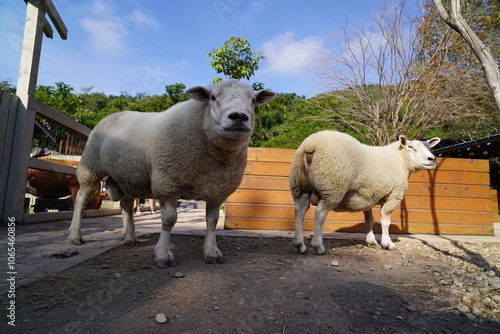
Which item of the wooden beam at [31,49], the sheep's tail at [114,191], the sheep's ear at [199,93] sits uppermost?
the wooden beam at [31,49]

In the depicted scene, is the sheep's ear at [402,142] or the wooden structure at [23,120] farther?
the sheep's ear at [402,142]

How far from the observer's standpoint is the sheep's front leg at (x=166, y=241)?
254cm

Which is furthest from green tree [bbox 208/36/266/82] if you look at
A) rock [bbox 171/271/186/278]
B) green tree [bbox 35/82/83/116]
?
green tree [bbox 35/82/83/116]

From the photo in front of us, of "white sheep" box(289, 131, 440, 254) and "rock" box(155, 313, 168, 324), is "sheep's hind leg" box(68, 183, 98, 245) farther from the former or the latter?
"white sheep" box(289, 131, 440, 254)

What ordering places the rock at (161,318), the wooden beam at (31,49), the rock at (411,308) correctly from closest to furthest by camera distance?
the rock at (161,318)
the rock at (411,308)
the wooden beam at (31,49)

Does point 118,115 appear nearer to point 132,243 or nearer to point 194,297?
point 132,243

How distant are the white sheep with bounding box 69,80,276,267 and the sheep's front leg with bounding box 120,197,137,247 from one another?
626 millimetres

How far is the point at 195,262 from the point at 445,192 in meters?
5.19

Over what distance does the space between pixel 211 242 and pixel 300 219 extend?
4.16 ft

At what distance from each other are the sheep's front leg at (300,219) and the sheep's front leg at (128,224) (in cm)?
199

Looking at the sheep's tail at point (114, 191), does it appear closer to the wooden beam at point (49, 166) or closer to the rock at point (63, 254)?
the rock at point (63, 254)

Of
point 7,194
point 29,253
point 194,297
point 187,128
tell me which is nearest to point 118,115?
point 187,128

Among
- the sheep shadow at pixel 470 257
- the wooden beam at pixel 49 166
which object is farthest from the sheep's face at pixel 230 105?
the wooden beam at pixel 49 166

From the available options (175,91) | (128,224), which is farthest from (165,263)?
(175,91)
